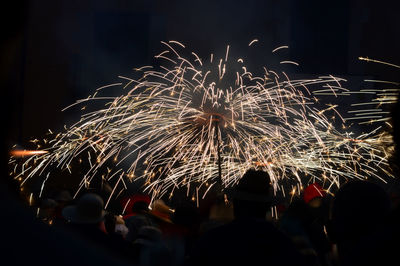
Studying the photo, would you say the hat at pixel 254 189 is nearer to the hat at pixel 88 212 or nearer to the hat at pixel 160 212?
the hat at pixel 88 212

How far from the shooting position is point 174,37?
1177 centimetres

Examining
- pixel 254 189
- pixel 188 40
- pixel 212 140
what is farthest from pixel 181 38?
pixel 254 189

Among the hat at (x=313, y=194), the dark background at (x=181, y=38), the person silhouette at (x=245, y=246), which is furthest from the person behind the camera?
the dark background at (x=181, y=38)

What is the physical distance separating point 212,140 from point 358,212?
4.87 m

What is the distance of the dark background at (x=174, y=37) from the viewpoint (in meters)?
11.4

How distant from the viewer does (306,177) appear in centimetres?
991

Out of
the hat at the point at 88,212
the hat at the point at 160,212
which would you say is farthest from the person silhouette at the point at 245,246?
the hat at the point at 160,212

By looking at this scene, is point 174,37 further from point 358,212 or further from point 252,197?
point 358,212

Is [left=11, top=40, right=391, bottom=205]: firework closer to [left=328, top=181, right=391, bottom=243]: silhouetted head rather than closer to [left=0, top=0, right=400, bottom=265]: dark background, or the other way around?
[left=0, top=0, right=400, bottom=265]: dark background

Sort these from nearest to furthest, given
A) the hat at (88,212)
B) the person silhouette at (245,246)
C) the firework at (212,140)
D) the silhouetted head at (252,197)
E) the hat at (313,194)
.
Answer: the person silhouette at (245,246)
the silhouetted head at (252,197)
the hat at (88,212)
the hat at (313,194)
the firework at (212,140)

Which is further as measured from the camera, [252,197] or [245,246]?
[252,197]

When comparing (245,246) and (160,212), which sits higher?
(245,246)

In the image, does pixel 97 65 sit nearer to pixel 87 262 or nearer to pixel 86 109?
pixel 86 109

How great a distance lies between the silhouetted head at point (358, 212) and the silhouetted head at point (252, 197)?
0.47m
